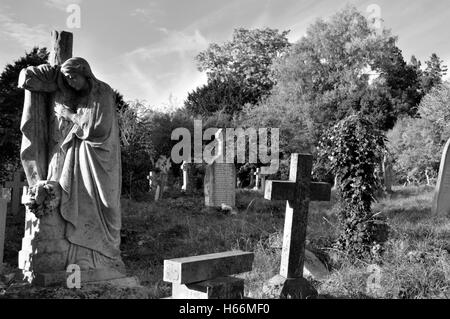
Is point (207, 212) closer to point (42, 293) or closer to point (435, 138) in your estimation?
point (42, 293)

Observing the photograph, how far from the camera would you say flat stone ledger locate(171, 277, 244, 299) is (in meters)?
4.07

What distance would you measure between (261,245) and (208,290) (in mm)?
4136

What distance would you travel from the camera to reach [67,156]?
5.18 meters

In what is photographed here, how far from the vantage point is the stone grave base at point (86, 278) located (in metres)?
4.72

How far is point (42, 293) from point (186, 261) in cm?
165

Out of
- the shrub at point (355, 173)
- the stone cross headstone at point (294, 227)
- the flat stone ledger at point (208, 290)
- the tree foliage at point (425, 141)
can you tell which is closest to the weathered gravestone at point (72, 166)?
the flat stone ledger at point (208, 290)

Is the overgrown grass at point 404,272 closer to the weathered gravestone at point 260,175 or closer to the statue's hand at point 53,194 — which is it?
the statue's hand at point 53,194

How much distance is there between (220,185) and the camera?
14734 millimetres

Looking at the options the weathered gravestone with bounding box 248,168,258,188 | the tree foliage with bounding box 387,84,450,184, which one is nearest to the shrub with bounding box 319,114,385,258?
the tree foliage with bounding box 387,84,450,184

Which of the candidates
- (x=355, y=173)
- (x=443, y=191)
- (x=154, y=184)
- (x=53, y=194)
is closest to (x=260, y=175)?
(x=154, y=184)

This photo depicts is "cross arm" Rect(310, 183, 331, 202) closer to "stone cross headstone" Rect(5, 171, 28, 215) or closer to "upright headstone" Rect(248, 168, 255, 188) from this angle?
"stone cross headstone" Rect(5, 171, 28, 215)

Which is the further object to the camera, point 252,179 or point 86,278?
point 252,179

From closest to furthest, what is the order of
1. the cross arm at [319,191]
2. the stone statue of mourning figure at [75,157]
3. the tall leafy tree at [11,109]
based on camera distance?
1. the stone statue of mourning figure at [75,157]
2. the cross arm at [319,191]
3. the tall leafy tree at [11,109]

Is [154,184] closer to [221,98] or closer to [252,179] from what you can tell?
[252,179]
